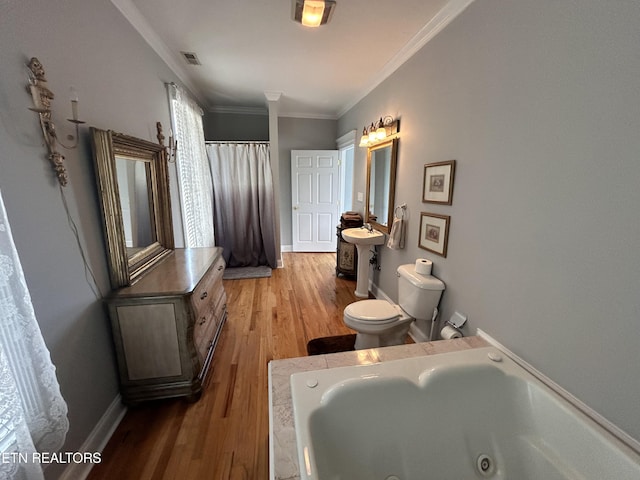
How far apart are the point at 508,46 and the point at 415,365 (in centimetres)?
164

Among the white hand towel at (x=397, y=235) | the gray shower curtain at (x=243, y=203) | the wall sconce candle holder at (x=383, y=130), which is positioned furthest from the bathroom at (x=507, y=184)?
the gray shower curtain at (x=243, y=203)

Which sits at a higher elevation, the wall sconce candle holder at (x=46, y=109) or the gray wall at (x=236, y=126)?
the gray wall at (x=236, y=126)

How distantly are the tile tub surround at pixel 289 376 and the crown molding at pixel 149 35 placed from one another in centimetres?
236

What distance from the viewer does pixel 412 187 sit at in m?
2.29

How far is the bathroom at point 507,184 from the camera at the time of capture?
92cm

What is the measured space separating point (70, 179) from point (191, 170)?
1.82 m

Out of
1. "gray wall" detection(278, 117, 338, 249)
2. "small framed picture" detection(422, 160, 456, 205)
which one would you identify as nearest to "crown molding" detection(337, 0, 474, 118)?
"small framed picture" detection(422, 160, 456, 205)

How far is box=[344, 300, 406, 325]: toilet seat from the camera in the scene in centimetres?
183

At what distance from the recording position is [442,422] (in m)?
1.22

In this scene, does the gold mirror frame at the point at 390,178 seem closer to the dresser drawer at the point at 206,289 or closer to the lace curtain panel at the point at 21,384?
the dresser drawer at the point at 206,289

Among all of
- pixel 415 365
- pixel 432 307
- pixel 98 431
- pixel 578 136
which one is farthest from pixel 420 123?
pixel 98 431

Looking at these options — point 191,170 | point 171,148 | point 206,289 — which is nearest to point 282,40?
point 171,148

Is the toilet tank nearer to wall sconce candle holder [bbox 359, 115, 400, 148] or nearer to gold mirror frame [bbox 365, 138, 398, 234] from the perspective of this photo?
gold mirror frame [bbox 365, 138, 398, 234]

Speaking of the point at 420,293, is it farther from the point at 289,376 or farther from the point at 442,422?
the point at 289,376
